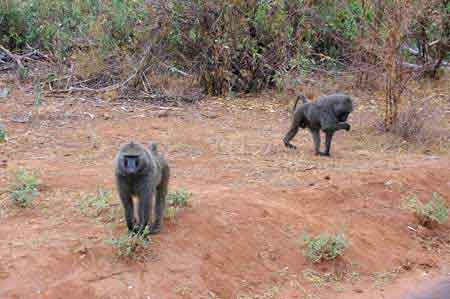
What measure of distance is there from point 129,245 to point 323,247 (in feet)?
6.82

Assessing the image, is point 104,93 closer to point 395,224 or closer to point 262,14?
point 262,14

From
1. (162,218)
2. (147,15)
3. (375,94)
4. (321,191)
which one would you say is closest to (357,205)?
(321,191)

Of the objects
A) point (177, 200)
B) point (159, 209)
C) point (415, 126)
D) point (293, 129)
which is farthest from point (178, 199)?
point (415, 126)

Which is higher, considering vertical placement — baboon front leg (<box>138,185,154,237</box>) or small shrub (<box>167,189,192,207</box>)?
baboon front leg (<box>138,185,154,237</box>)

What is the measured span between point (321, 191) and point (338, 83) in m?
6.31

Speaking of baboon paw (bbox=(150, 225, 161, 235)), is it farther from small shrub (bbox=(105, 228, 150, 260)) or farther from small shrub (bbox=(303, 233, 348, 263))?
small shrub (bbox=(303, 233, 348, 263))

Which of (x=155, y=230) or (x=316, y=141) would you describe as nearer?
(x=155, y=230)

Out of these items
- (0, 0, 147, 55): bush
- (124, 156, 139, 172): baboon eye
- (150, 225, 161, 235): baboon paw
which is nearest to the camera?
(124, 156, 139, 172): baboon eye

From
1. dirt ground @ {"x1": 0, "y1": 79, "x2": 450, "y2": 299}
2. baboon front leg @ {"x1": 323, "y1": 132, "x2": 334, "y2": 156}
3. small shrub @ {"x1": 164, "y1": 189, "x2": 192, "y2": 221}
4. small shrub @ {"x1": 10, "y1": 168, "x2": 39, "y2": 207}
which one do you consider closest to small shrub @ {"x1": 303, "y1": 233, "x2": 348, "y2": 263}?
dirt ground @ {"x1": 0, "y1": 79, "x2": 450, "y2": 299}

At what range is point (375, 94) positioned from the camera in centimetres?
1323

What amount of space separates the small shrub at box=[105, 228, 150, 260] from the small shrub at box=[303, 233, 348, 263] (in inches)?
70.8

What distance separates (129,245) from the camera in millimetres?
5922

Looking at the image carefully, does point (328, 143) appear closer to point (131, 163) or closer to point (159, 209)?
point (159, 209)

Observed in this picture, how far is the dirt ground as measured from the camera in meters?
5.95
